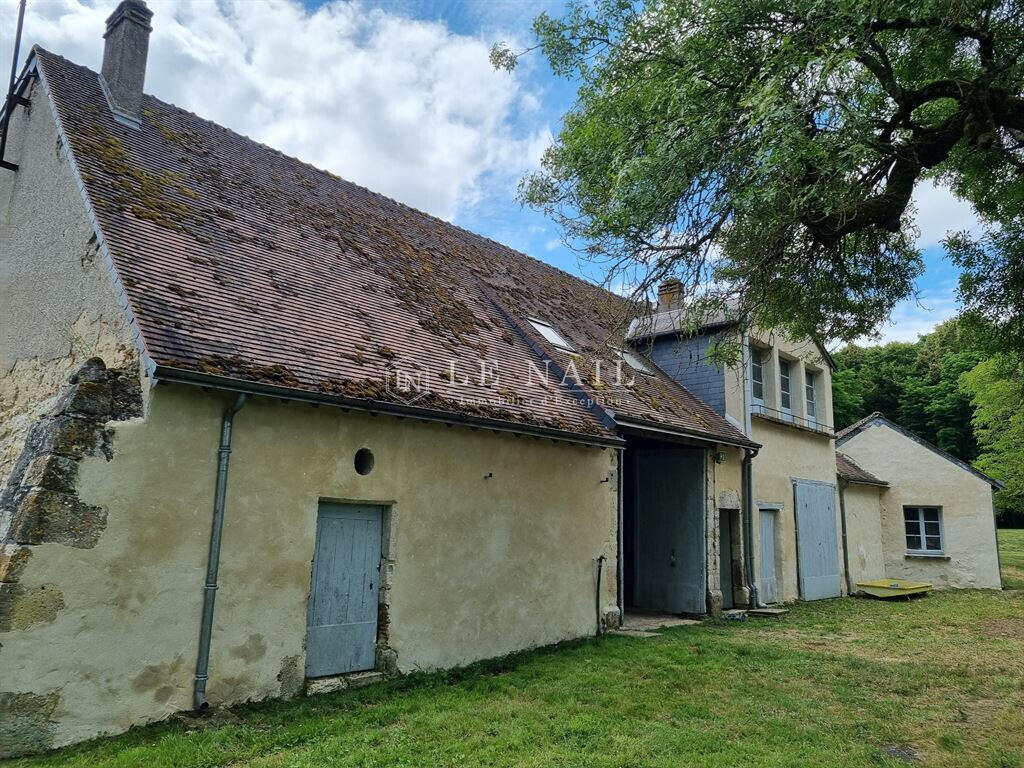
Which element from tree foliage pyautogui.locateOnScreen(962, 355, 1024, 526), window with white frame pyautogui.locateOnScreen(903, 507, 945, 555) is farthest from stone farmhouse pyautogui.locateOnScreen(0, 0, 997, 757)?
tree foliage pyautogui.locateOnScreen(962, 355, 1024, 526)

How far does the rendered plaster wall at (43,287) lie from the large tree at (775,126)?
450 cm

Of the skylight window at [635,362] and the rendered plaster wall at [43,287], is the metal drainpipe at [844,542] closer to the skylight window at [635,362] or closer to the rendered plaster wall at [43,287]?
the skylight window at [635,362]

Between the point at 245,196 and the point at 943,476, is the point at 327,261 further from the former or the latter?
the point at 943,476

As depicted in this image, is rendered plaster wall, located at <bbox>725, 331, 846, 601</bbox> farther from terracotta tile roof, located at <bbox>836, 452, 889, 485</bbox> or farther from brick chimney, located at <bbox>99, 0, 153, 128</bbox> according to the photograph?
brick chimney, located at <bbox>99, 0, 153, 128</bbox>

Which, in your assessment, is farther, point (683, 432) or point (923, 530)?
point (923, 530)

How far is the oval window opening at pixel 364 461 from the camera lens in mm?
6793

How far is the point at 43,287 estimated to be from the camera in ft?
23.9

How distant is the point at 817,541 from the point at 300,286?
12.5 meters

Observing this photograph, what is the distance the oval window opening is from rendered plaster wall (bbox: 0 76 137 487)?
2.20 metres

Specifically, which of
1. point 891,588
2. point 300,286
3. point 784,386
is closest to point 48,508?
point 300,286

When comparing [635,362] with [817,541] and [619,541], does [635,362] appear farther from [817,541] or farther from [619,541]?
[817,541]

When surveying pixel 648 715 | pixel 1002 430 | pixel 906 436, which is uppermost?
pixel 1002 430

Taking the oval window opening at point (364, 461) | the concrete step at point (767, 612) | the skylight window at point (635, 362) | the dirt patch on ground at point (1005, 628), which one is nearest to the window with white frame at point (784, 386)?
the skylight window at point (635, 362)

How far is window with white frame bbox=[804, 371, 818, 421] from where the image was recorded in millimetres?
15319
